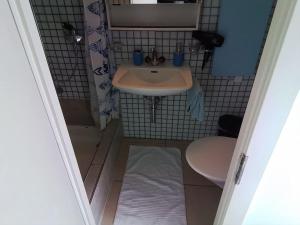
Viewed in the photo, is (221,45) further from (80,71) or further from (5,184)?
(5,184)

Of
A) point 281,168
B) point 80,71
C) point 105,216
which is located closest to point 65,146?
point 281,168

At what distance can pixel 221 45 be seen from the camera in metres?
1.57

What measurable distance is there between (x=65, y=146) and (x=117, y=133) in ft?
3.95

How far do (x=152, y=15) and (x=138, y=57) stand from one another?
1.07 ft

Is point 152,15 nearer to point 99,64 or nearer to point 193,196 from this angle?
point 99,64

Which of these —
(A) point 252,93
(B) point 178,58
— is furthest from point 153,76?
(A) point 252,93

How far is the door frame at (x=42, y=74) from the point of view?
54cm

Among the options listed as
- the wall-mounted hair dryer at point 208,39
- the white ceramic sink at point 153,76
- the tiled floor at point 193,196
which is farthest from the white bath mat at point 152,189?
the wall-mounted hair dryer at point 208,39

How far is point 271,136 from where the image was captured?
1.95 feet

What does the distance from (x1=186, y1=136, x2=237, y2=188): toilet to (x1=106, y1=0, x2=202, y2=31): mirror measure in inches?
34.2

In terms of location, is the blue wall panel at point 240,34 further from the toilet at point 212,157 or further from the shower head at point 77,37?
the shower head at point 77,37

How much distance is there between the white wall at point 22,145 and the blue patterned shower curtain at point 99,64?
1004 mm

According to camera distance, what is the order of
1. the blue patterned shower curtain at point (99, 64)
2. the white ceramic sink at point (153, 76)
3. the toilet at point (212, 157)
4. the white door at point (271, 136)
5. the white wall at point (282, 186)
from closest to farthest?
the white door at point (271, 136), the white wall at point (282, 186), the toilet at point (212, 157), the blue patterned shower curtain at point (99, 64), the white ceramic sink at point (153, 76)

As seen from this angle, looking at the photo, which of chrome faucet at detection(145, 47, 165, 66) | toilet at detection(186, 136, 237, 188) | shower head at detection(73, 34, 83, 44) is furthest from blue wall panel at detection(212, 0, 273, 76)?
shower head at detection(73, 34, 83, 44)
